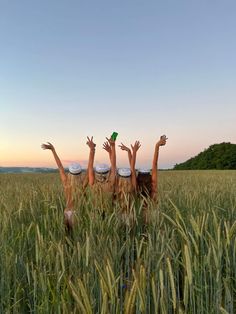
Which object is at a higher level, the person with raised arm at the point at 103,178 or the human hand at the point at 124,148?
the human hand at the point at 124,148

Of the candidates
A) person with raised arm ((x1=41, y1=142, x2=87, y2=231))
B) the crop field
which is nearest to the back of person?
person with raised arm ((x1=41, y1=142, x2=87, y2=231))

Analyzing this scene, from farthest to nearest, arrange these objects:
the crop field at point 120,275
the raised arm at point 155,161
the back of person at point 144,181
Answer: the back of person at point 144,181, the raised arm at point 155,161, the crop field at point 120,275

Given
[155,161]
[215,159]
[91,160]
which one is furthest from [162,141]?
[215,159]

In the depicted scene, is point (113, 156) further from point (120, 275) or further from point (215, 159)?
point (215, 159)

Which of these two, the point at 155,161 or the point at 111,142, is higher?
the point at 111,142

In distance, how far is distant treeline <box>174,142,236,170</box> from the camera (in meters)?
46.2

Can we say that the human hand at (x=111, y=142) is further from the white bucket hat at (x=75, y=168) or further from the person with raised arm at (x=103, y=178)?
the white bucket hat at (x=75, y=168)

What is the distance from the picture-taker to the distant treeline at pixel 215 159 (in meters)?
46.2

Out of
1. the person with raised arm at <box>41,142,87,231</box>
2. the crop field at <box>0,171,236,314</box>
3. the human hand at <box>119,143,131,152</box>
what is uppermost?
the human hand at <box>119,143,131,152</box>

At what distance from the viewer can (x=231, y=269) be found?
7.00ft

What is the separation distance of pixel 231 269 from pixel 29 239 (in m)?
1.36

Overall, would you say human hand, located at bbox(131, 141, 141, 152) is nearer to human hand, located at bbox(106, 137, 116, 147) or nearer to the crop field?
human hand, located at bbox(106, 137, 116, 147)

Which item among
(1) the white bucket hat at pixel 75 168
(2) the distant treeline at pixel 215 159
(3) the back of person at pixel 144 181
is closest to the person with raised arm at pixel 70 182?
(1) the white bucket hat at pixel 75 168

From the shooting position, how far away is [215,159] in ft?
156
